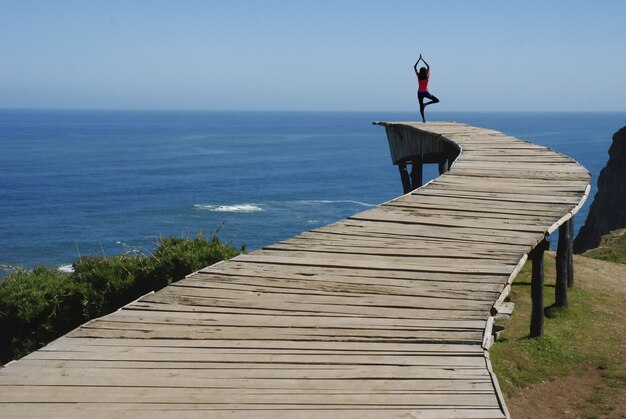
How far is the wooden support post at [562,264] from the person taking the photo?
11.8m

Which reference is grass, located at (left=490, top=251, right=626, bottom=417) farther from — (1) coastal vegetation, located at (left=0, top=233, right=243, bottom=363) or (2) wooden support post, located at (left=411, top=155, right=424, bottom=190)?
(2) wooden support post, located at (left=411, top=155, right=424, bottom=190)

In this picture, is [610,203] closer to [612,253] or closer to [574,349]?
[612,253]

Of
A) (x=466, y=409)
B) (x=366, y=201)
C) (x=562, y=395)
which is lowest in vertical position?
(x=366, y=201)

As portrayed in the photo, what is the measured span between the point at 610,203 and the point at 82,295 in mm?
40197

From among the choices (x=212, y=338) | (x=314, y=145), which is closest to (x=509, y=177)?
(x=212, y=338)

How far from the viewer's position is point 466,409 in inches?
152

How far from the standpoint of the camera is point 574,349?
10.9 metres

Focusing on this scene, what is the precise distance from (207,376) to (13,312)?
9.63 m

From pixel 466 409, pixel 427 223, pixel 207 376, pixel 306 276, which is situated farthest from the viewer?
pixel 427 223

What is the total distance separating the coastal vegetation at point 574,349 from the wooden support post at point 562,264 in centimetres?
18

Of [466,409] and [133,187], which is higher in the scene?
[466,409]

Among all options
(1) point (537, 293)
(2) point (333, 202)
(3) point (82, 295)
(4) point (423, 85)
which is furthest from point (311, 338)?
(2) point (333, 202)

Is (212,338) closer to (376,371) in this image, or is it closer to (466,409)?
(376,371)

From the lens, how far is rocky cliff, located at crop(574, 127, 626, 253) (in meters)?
45.2
